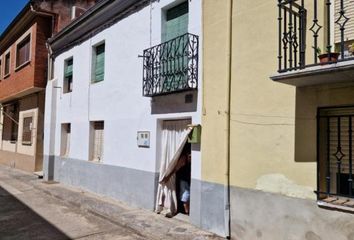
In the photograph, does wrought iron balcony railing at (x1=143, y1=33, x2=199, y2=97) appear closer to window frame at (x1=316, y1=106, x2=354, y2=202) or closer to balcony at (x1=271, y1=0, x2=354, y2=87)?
balcony at (x1=271, y1=0, x2=354, y2=87)

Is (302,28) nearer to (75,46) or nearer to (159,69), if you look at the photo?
(159,69)

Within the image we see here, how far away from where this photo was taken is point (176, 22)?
8.32 meters

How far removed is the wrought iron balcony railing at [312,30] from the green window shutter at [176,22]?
313cm

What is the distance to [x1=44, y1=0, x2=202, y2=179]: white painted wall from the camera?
28.0ft

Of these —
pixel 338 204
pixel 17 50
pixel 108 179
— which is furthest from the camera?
pixel 17 50

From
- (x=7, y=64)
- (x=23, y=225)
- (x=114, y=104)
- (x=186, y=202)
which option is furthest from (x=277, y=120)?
(x=7, y=64)

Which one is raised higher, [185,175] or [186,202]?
[185,175]

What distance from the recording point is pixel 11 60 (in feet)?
63.1

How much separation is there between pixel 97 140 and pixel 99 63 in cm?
256

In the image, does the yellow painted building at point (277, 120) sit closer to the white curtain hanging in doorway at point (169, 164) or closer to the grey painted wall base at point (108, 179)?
the white curtain hanging in doorway at point (169, 164)

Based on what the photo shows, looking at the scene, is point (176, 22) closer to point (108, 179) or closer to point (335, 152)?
point (335, 152)

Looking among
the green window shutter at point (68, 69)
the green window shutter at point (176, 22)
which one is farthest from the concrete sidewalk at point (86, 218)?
the green window shutter at point (68, 69)

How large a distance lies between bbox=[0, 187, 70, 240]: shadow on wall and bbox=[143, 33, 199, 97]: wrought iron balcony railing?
12.2 feet

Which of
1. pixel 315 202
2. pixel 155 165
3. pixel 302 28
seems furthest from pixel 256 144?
pixel 155 165
